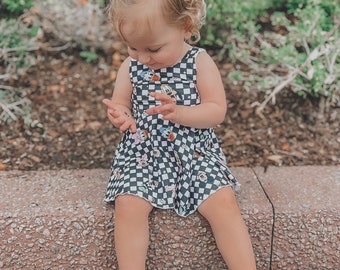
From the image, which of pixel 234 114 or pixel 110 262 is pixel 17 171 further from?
pixel 234 114

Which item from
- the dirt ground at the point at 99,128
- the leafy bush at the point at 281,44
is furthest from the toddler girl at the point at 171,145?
the leafy bush at the point at 281,44

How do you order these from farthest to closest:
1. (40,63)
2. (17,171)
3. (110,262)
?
(40,63), (17,171), (110,262)

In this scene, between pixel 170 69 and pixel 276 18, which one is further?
pixel 276 18

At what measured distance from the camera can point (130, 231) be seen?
225cm

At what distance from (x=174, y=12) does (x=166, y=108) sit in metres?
0.32

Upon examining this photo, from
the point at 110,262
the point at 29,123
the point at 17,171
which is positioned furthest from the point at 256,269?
the point at 29,123

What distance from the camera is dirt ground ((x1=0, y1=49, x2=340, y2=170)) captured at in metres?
2.88

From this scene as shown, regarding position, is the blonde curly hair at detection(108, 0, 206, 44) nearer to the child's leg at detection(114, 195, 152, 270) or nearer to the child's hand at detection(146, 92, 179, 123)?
the child's hand at detection(146, 92, 179, 123)

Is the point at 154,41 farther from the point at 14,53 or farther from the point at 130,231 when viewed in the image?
the point at 14,53

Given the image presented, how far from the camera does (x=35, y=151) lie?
9.51ft

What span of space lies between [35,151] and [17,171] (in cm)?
23

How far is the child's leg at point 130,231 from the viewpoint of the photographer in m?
2.25

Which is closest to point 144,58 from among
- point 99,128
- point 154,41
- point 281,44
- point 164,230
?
point 154,41

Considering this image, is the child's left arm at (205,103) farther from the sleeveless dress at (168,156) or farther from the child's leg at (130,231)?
the child's leg at (130,231)
